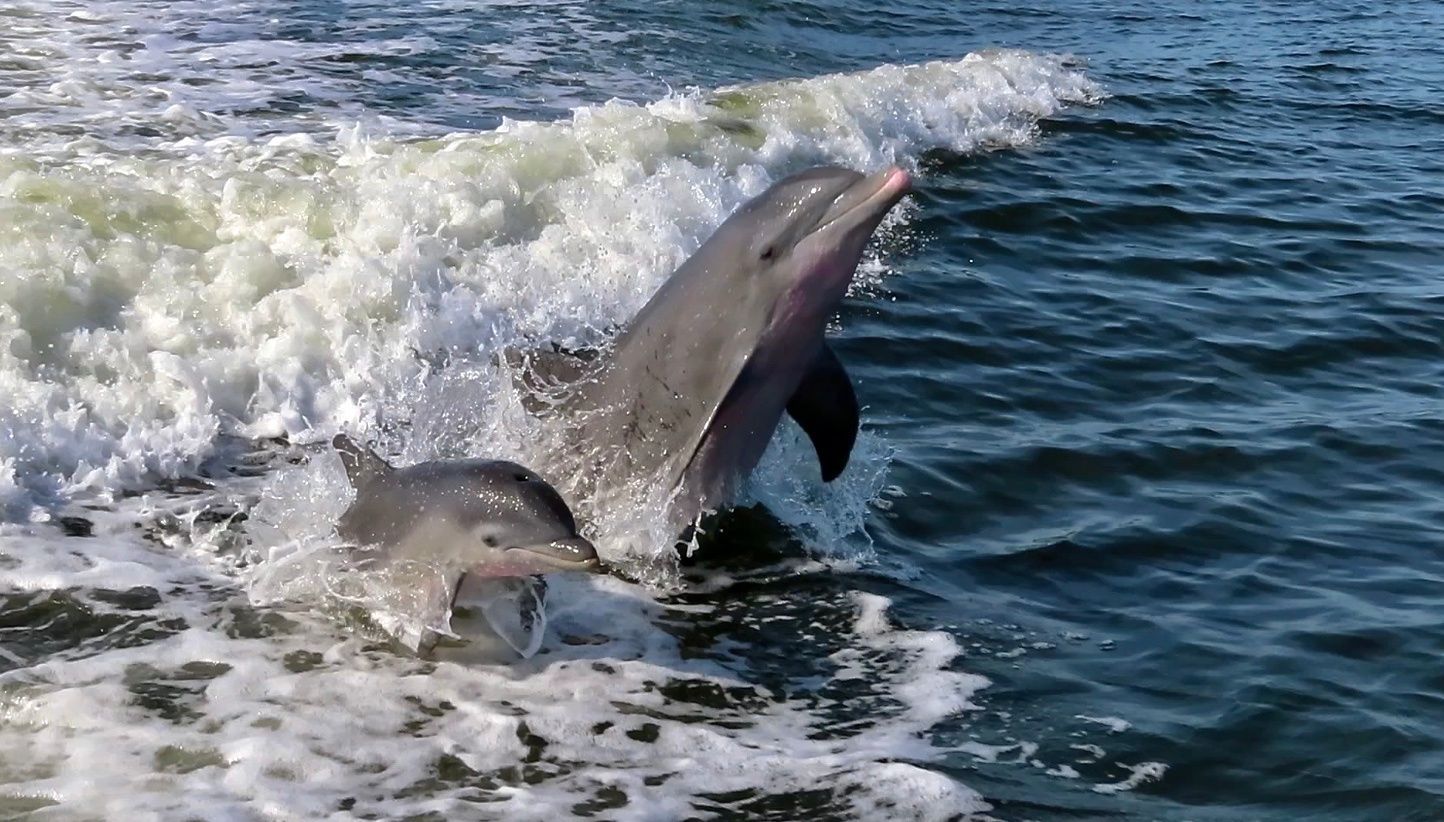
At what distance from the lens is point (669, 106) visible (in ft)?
51.0

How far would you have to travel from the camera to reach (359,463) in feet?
23.7

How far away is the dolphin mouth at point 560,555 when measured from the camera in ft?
20.3

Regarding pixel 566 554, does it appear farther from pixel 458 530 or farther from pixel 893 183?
pixel 893 183

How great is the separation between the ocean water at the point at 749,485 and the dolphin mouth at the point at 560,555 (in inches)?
22.9

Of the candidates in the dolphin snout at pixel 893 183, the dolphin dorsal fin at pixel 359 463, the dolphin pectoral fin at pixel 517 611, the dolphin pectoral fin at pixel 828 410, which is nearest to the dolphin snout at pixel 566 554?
the dolphin pectoral fin at pixel 517 611

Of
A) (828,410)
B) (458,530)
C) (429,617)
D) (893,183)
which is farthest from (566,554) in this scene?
(893,183)

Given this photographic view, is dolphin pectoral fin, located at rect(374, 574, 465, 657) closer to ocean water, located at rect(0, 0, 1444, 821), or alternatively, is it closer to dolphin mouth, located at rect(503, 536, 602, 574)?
ocean water, located at rect(0, 0, 1444, 821)

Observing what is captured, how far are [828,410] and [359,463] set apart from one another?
2.24m

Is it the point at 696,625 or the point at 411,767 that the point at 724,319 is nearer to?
the point at 696,625

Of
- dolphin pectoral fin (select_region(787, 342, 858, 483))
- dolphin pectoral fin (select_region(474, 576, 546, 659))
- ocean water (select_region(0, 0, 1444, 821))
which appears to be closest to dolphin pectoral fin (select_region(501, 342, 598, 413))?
ocean water (select_region(0, 0, 1444, 821))

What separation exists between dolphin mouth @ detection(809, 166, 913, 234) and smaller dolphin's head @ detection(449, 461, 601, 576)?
6.51 feet

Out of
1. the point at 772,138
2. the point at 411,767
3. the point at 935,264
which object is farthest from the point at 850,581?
the point at 772,138

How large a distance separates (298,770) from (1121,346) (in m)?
7.67

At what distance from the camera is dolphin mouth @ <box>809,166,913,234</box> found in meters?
7.52
